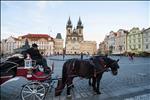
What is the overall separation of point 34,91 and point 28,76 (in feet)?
1.76

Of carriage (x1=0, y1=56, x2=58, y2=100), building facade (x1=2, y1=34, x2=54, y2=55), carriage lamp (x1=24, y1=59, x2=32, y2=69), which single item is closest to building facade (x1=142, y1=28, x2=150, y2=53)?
building facade (x1=2, y1=34, x2=54, y2=55)

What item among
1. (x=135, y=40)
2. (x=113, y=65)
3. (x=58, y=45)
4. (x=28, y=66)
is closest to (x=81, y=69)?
(x=113, y=65)

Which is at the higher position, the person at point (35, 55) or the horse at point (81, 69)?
the person at point (35, 55)

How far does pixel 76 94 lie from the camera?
710 centimetres

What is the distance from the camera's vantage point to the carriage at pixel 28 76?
239 inches

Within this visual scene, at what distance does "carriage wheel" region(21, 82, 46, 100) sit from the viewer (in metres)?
6.09

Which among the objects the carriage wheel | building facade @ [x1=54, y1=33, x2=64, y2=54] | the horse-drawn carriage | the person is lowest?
the carriage wheel

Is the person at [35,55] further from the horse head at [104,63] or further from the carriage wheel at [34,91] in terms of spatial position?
the horse head at [104,63]

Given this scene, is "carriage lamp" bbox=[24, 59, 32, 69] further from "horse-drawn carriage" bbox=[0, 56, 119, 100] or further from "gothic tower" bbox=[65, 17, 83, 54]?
"gothic tower" bbox=[65, 17, 83, 54]

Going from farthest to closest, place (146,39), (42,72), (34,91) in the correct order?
(146,39) < (42,72) < (34,91)

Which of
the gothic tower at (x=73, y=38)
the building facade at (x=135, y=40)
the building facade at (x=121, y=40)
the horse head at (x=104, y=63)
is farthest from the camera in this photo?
the gothic tower at (x=73, y=38)

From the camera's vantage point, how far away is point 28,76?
640 cm

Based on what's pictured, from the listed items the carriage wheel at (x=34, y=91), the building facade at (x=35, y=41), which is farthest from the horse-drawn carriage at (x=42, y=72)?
the building facade at (x=35, y=41)

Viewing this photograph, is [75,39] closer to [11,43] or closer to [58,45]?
[58,45]
